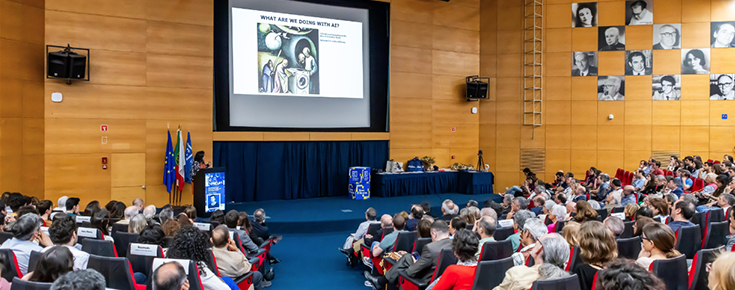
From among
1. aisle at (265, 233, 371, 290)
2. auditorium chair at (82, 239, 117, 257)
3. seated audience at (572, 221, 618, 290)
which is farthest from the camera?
aisle at (265, 233, 371, 290)

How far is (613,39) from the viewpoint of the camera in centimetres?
1334

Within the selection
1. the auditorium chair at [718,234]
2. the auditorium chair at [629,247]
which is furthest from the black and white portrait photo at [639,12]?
the auditorium chair at [629,247]

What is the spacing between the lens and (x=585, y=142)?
44.8 ft

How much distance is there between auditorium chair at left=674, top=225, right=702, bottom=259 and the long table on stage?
26.0ft

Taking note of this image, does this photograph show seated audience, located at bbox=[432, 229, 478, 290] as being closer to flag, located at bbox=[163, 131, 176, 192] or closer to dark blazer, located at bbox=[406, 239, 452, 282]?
dark blazer, located at bbox=[406, 239, 452, 282]

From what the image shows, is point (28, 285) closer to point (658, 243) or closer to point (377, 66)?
point (658, 243)

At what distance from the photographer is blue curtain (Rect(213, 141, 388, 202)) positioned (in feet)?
36.3

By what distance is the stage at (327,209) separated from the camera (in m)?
8.80

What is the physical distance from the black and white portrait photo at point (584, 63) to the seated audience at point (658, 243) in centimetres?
1145

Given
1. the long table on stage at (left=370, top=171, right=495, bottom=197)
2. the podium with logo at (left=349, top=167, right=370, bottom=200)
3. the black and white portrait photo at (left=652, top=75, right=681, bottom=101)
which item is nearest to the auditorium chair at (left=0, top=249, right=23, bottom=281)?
the podium with logo at (left=349, top=167, right=370, bottom=200)

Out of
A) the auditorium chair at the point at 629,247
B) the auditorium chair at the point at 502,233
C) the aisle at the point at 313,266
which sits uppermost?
the auditorium chair at the point at 629,247

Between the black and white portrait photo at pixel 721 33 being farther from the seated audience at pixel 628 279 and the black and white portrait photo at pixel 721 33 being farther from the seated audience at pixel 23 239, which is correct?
the seated audience at pixel 23 239

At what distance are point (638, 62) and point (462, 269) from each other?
12959mm

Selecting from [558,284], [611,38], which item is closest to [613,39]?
[611,38]
